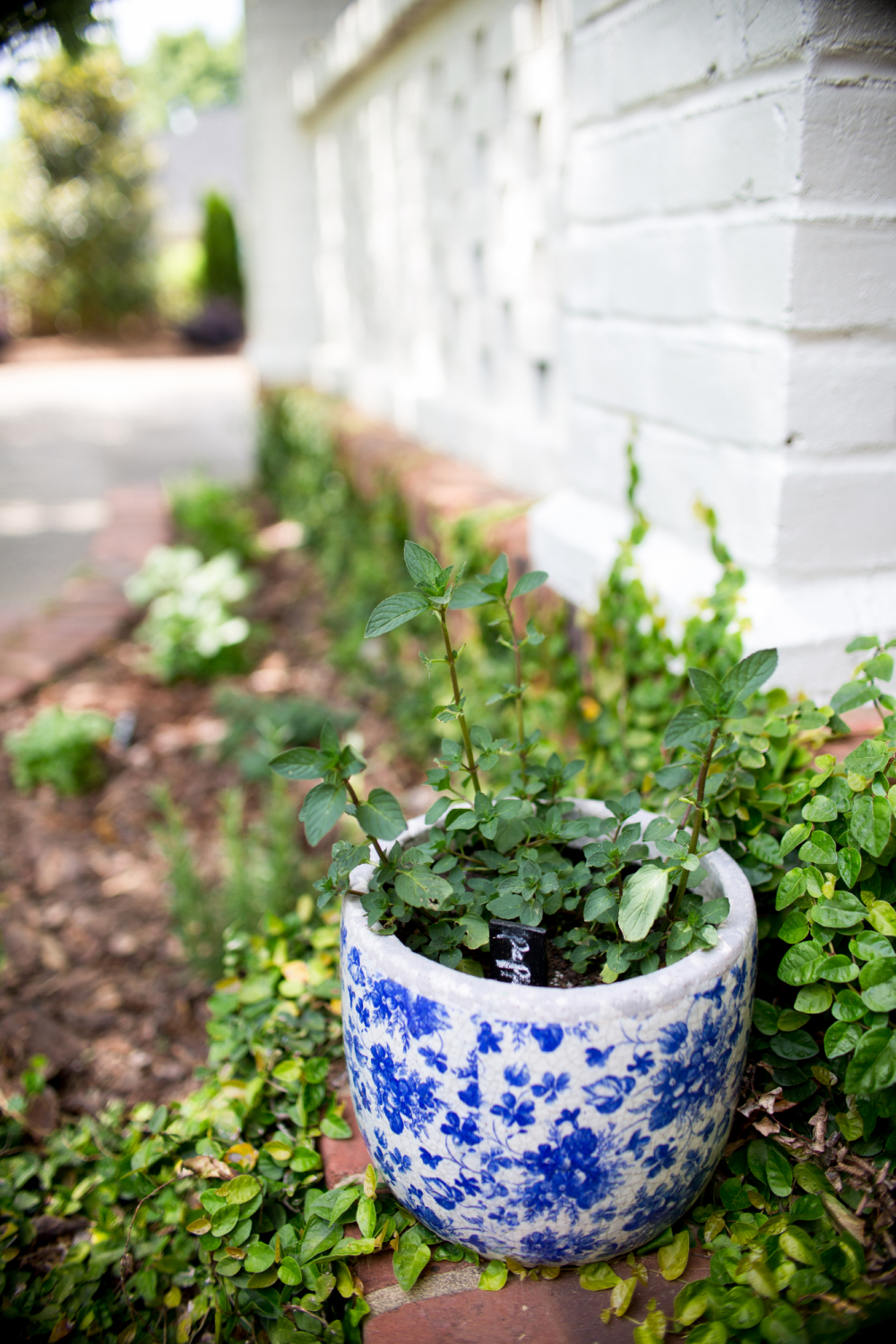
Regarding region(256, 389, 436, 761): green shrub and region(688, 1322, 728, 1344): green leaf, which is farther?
region(256, 389, 436, 761): green shrub

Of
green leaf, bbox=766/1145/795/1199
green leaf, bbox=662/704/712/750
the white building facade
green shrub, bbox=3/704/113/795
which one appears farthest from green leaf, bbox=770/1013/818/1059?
green shrub, bbox=3/704/113/795

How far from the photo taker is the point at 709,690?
1.12 m

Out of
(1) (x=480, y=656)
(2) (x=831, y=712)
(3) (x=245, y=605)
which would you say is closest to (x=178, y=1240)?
(2) (x=831, y=712)

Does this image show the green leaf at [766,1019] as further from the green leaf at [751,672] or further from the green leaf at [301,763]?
the green leaf at [301,763]

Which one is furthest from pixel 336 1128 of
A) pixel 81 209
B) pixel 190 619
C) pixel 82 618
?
pixel 81 209

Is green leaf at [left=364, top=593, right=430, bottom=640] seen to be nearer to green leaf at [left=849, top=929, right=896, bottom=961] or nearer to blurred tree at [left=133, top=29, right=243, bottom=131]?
green leaf at [left=849, top=929, right=896, bottom=961]

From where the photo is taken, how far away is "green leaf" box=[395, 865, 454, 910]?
110 centimetres

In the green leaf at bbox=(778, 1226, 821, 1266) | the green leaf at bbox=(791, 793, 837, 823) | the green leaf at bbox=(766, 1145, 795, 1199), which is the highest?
the green leaf at bbox=(791, 793, 837, 823)

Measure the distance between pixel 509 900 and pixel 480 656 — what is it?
137cm

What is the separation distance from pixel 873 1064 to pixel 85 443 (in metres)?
8.84

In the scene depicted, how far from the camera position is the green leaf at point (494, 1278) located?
3.64ft

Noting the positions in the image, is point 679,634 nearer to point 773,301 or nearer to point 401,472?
point 773,301

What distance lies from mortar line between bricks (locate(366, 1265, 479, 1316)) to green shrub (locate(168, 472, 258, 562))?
3637mm

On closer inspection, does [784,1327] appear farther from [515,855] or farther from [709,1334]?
[515,855]
